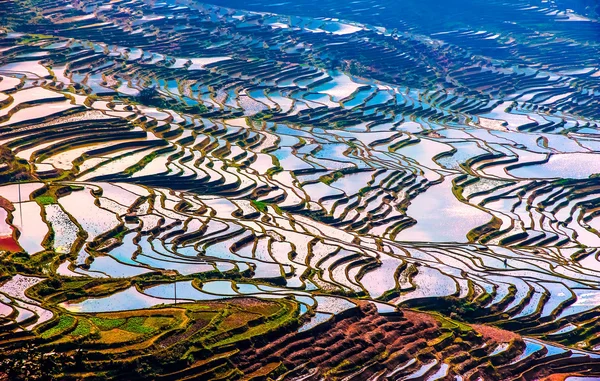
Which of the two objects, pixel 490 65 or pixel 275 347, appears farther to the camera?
pixel 490 65

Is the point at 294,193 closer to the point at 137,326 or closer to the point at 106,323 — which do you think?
the point at 137,326

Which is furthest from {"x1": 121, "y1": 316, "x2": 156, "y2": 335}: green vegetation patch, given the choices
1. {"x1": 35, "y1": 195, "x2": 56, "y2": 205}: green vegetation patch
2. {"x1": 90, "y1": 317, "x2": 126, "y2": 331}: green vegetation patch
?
{"x1": 35, "y1": 195, "x2": 56, "y2": 205}: green vegetation patch

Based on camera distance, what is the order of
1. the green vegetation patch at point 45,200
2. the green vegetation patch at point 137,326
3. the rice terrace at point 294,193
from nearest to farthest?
the green vegetation patch at point 137,326 → the rice terrace at point 294,193 → the green vegetation patch at point 45,200

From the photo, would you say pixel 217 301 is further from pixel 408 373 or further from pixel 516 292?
pixel 516 292

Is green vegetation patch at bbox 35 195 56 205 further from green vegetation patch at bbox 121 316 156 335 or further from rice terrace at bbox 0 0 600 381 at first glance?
green vegetation patch at bbox 121 316 156 335

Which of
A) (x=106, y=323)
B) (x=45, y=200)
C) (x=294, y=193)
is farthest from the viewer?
(x=294, y=193)

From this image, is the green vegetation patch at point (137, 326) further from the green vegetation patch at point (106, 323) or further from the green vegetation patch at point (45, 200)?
the green vegetation patch at point (45, 200)

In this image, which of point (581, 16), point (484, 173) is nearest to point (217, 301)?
point (484, 173)

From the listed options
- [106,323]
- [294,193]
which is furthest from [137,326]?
[294,193]

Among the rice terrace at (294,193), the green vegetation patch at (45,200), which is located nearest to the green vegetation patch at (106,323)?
the rice terrace at (294,193)
